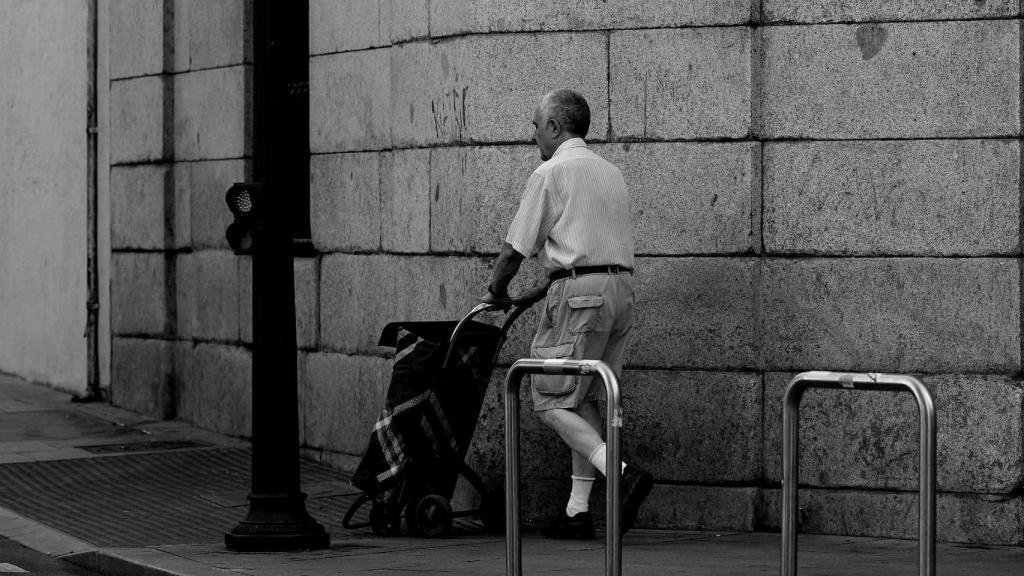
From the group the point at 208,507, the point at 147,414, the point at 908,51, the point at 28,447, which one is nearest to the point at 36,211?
the point at 147,414

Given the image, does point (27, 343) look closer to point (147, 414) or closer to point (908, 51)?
point (147, 414)

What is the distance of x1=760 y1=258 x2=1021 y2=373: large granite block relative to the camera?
311 inches

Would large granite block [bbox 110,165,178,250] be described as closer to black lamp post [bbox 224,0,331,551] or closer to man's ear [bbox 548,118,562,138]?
black lamp post [bbox 224,0,331,551]

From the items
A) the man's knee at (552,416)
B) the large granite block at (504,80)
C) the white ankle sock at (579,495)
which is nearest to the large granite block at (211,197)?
the large granite block at (504,80)

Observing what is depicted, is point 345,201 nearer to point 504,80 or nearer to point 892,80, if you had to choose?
point 504,80

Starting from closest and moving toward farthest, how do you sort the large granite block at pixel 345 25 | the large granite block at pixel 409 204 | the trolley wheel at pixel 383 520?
the trolley wheel at pixel 383 520 < the large granite block at pixel 409 204 < the large granite block at pixel 345 25

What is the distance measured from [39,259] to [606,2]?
28.0 ft

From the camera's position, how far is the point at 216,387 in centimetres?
1188

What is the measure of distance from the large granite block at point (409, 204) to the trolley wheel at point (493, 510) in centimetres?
149

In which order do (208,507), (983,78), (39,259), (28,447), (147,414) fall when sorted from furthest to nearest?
1. (39,259)
2. (147,414)
3. (28,447)
4. (208,507)
5. (983,78)

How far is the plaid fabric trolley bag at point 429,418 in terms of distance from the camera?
7898 mm

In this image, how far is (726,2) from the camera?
8141mm

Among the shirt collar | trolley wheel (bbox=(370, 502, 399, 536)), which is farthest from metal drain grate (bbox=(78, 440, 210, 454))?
the shirt collar

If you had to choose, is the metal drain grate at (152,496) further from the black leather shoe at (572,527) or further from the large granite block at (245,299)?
the large granite block at (245,299)
